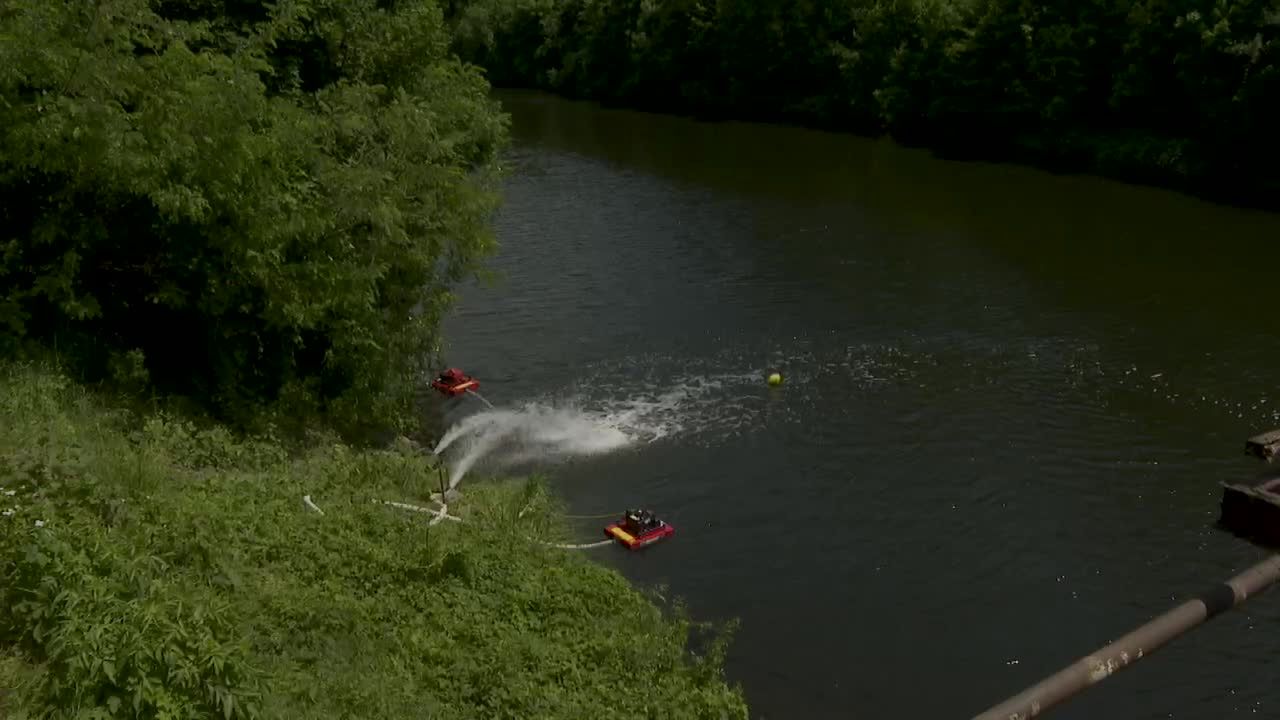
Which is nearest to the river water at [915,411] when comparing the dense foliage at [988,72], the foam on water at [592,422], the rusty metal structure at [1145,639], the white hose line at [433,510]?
the foam on water at [592,422]

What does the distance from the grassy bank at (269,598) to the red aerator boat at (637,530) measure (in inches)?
43.3

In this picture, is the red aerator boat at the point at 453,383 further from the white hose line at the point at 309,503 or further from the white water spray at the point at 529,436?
the white hose line at the point at 309,503

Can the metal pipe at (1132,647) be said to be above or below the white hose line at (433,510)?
above

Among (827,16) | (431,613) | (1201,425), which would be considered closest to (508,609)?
(431,613)

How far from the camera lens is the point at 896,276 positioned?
34.0 meters

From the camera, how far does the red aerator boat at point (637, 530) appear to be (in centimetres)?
1877

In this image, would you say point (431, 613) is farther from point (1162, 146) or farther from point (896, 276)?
point (1162, 146)

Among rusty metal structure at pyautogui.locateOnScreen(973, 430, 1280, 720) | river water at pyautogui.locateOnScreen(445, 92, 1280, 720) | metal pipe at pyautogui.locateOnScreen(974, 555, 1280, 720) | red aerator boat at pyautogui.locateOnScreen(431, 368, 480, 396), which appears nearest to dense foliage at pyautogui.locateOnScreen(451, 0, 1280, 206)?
river water at pyautogui.locateOnScreen(445, 92, 1280, 720)

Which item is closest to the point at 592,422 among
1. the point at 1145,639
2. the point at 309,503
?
the point at 309,503

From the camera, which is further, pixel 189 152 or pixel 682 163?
pixel 682 163

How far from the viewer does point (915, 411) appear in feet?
80.5

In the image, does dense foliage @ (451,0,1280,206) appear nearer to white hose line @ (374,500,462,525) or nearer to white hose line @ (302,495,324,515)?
white hose line @ (374,500,462,525)

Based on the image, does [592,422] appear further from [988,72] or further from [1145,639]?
[988,72]

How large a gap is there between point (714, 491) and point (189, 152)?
11.2 meters
